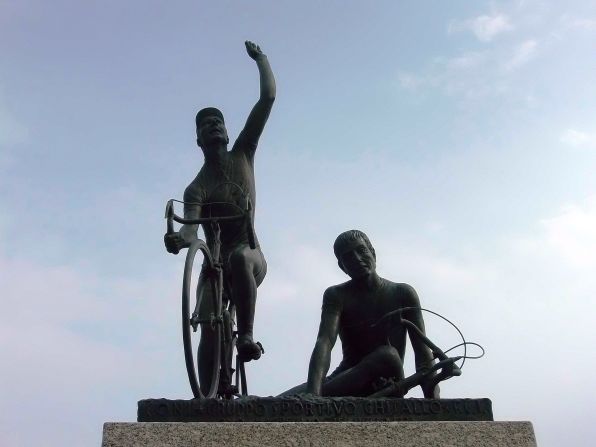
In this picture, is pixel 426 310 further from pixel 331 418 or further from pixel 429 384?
pixel 331 418

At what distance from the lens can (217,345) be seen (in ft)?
18.9

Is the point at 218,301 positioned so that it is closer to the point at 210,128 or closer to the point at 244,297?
the point at 244,297

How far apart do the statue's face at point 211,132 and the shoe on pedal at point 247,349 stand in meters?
1.91

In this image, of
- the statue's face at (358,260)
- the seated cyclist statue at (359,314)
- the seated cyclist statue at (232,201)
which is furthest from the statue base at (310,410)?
the statue's face at (358,260)

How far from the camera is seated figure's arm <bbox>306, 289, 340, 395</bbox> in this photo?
5.46 metres

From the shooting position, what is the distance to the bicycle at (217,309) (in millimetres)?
5418

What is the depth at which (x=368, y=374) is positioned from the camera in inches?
216

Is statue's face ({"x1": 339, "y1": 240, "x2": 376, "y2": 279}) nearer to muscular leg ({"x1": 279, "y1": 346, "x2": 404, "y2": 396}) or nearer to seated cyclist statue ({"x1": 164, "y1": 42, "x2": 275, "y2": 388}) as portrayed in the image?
muscular leg ({"x1": 279, "y1": 346, "x2": 404, "y2": 396})

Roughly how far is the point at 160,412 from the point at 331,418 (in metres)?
1.10

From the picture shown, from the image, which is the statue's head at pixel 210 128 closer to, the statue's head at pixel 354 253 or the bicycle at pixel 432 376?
the statue's head at pixel 354 253

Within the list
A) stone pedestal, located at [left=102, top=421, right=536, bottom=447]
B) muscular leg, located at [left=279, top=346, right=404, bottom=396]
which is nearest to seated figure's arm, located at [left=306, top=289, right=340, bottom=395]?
muscular leg, located at [left=279, top=346, right=404, bottom=396]

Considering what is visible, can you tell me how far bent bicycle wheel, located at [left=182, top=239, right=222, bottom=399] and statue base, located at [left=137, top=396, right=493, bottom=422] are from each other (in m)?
0.33

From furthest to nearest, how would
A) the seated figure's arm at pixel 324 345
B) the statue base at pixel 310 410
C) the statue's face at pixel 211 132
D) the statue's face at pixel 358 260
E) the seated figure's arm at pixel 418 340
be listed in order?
the statue's face at pixel 211 132
the statue's face at pixel 358 260
the seated figure's arm at pixel 418 340
the seated figure's arm at pixel 324 345
the statue base at pixel 310 410

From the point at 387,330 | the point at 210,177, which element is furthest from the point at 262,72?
the point at 387,330
